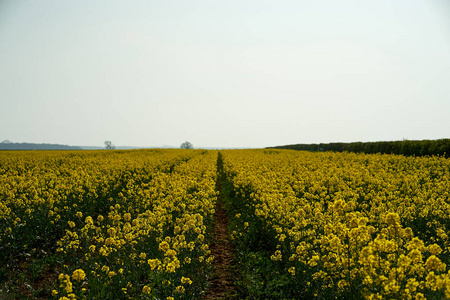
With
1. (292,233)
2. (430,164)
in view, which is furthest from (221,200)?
(430,164)

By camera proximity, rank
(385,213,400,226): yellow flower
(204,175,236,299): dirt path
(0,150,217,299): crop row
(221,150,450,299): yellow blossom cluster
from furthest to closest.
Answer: (204,175,236,299): dirt path, (0,150,217,299): crop row, (385,213,400,226): yellow flower, (221,150,450,299): yellow blossom cluster

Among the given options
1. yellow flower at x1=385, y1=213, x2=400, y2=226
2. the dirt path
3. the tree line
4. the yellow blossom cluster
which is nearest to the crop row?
the dirt path

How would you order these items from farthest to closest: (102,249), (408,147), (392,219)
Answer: (408,147), (102,249), (392,219)

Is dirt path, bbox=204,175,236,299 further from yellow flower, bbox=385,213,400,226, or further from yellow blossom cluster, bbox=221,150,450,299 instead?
yellow flower, bbox=385,213,400,226

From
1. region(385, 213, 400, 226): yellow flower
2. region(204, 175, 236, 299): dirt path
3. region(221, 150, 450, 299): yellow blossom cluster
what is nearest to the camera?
region(221, 150, 450, 299): yellow blossom cluster

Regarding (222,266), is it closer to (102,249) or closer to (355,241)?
(102,249)

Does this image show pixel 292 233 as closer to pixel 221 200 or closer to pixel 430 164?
pixel 221 200

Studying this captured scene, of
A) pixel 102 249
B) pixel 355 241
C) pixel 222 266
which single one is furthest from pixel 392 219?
pixel 102 249

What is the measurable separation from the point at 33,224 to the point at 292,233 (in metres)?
7.41

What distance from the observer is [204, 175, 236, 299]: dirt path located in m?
6.43

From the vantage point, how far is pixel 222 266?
Result: 7746mm

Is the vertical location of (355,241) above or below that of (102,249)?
above

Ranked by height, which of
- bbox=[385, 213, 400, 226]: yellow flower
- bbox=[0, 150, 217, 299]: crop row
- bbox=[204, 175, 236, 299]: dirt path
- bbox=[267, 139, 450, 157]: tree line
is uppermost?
bbox=[267, 139, 450, 157]: tree line

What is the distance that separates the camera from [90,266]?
239 inches
